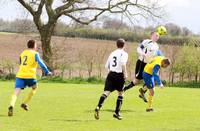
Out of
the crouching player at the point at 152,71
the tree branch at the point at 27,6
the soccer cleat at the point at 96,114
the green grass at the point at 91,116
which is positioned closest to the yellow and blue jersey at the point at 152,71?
the crouching player at the point at 152,71

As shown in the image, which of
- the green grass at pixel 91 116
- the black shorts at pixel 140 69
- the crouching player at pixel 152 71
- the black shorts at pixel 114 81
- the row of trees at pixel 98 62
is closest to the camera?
the green grass at pixel 91 116


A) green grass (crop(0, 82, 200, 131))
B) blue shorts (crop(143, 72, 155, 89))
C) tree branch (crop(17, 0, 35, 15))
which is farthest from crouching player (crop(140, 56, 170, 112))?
tree branch (crop(17, 0, 35, 15))

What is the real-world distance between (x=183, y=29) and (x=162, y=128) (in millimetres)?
42321

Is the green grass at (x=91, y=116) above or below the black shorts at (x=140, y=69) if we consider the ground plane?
below

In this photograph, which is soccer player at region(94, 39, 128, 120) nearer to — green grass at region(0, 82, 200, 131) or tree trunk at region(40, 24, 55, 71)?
green grass at region(0, 82, 200, 131)

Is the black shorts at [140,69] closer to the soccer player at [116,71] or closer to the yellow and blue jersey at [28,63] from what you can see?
the soccer player at [116,71]

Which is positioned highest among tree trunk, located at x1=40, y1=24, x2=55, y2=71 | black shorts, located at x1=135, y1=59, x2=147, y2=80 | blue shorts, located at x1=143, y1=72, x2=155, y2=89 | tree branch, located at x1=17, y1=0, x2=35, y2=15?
tree branch, located at x1=17, y1=0, x2=35, y2=15

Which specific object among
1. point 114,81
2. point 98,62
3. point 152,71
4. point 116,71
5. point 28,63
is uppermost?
point 28,63

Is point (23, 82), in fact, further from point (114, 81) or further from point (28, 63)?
point (114, 81)

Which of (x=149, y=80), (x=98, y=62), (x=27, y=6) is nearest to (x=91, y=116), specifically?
(x=149, y=80)

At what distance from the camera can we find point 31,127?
38.7 ft

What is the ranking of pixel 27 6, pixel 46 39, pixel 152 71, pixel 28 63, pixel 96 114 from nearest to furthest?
pixel 96 114 → pixel 28 63 → pixel 152 71 → pixel 27 6 → pixel 46 39

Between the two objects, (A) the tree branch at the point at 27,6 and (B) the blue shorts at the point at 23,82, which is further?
(A) the tree branch at the point at 27,6

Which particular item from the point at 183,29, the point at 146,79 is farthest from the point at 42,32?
the point at 146,79
